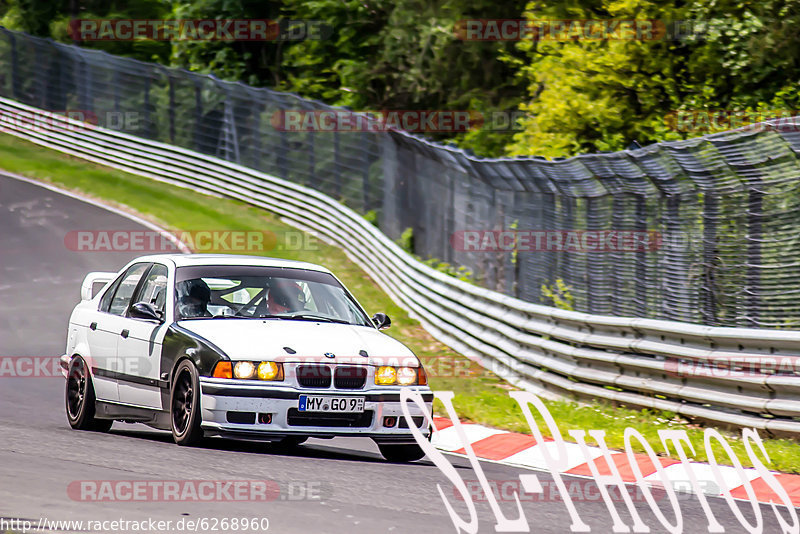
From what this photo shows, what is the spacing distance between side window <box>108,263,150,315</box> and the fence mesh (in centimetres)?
476

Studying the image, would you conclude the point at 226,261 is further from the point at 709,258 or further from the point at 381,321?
the point at 709,258

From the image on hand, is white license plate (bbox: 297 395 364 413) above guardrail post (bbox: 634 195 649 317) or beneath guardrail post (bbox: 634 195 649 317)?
beneath

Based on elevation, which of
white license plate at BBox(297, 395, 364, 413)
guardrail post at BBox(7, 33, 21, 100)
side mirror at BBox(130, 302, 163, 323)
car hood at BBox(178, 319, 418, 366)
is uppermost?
guardrail post at BBox(7, 33, 21, 100)

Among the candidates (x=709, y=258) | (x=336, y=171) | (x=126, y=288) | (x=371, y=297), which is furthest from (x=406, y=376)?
(x=336, y=171)

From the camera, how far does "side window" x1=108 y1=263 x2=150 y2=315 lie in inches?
409

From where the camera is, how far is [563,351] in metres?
12.9

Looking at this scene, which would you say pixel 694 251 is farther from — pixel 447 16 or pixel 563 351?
pixel 447 16

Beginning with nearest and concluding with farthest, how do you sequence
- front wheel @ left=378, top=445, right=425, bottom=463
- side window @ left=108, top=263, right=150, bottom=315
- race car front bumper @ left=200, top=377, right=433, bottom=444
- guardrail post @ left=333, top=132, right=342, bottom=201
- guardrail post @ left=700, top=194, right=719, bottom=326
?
race car front bumper @ left=200, top=377, right=433, bottom=444 → front wheel @ left=378, top=445, right=425, bottom=463 → side window @ left=108, top=263, right=150, bottom=315 → guardrail post @ left=700, top=194, right=719, bottom=326 → guardrail post @ left=333, top=132, right=342, bottom=201

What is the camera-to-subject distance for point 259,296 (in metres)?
9.73

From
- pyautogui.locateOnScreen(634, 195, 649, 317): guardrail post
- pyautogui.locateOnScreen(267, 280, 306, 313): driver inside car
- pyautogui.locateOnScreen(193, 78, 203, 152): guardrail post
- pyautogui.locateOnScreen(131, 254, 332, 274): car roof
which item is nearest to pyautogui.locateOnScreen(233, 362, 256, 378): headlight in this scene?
pyautogui.locateOnScreen(267, 280, 306, 313): driver inside car

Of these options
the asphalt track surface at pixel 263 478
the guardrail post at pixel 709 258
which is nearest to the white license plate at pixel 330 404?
the asphalt track surface at pixel 263 478

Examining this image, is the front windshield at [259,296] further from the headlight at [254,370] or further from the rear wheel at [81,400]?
the rear wheel at [81,400]

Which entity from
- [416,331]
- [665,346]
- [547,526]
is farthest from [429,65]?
[547,526]

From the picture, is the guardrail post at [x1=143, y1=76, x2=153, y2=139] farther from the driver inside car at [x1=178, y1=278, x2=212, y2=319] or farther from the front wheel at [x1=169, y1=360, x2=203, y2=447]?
the front wheel at [x1=169, y1=360, x2=203, y2=447]
